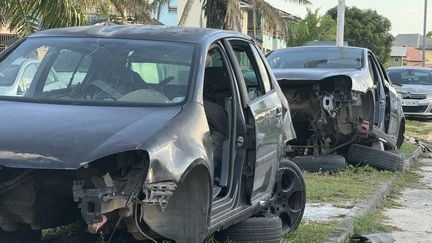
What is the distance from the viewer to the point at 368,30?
64.7 metres

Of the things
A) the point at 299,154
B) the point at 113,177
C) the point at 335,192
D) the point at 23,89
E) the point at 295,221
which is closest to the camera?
the point at 113,177

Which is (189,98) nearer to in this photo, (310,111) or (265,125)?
(265,125)

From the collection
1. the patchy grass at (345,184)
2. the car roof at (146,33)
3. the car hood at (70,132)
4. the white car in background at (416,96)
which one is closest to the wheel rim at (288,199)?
the car roof at (146,33)

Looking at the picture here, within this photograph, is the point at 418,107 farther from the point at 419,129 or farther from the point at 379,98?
the point at 379,98

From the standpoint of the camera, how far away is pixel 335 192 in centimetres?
818

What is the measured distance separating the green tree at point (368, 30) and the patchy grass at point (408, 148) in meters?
51.5

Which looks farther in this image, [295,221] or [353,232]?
[353,232]

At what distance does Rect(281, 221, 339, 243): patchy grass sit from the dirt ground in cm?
72

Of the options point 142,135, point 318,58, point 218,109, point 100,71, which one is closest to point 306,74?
point 318,58

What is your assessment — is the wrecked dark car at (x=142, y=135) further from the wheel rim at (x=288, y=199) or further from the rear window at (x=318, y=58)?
the rear window at (x=318, y=58)

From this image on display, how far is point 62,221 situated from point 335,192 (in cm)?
468

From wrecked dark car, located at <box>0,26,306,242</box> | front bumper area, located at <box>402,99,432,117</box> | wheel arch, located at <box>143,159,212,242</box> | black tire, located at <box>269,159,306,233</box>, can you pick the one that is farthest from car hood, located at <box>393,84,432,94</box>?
wheel arch, located at <box>143,159,212,242</box>

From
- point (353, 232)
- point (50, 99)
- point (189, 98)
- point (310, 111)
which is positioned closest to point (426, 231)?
point (353, 232)

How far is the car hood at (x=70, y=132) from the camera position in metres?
3.40
